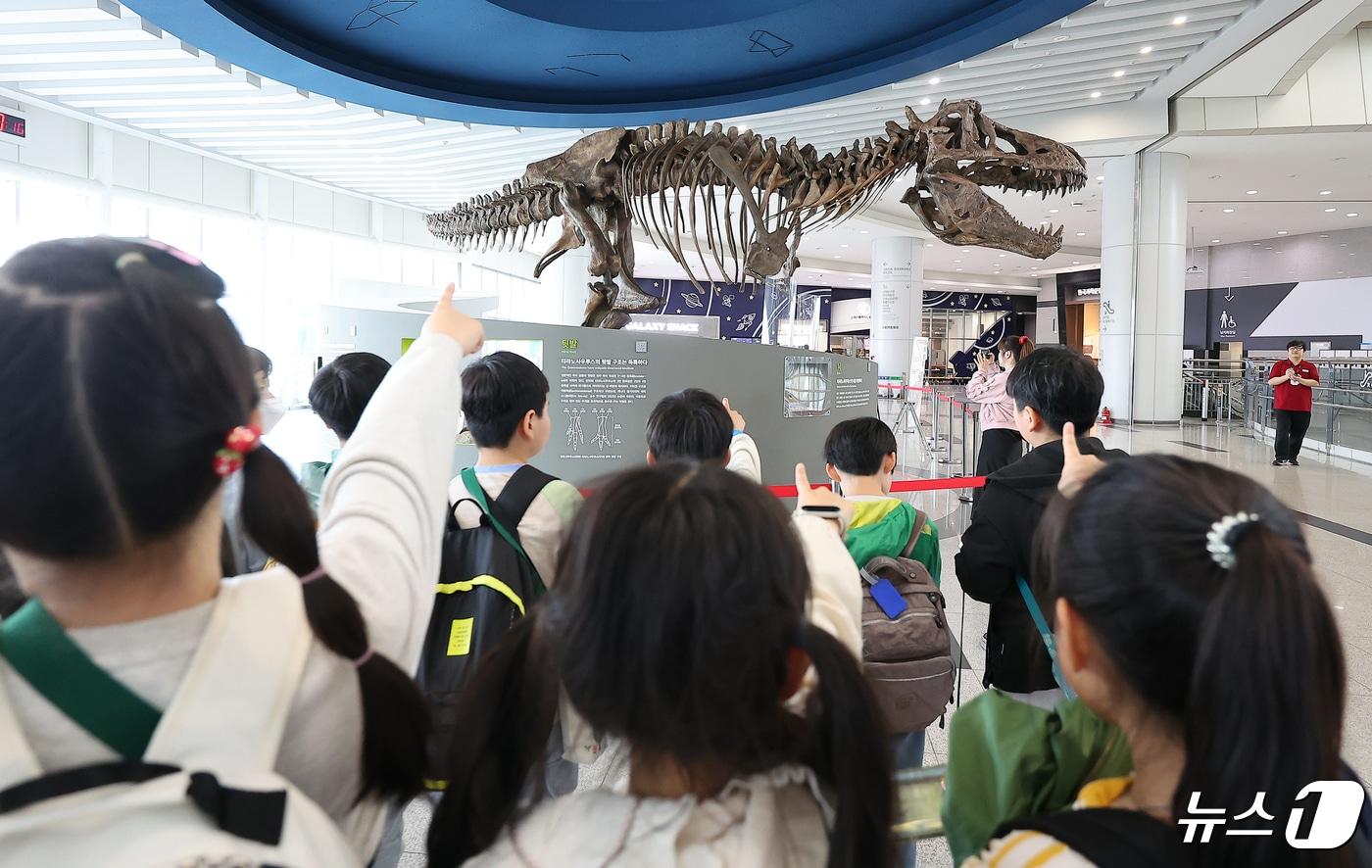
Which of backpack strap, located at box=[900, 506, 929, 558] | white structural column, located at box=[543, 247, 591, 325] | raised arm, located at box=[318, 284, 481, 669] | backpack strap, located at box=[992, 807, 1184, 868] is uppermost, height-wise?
white structural column, located at box=[543, 247, 591, 325]

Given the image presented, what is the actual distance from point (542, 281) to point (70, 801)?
57.2 feet

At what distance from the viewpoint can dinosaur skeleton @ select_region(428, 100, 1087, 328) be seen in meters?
4.89

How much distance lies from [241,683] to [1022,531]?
1.73 meters

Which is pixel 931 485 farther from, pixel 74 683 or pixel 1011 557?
pixel 74 683

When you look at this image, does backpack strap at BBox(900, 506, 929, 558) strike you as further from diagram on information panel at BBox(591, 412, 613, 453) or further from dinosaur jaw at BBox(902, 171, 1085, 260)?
diagram on information panel at BBox(591, 412, 613, 453)

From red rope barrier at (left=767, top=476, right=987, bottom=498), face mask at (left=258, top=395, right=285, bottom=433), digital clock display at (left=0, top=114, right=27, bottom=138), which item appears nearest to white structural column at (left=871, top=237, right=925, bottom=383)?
red rope barrier at (left=767, top=476, right=987, bottom=498)

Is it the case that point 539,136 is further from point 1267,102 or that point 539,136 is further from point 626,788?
point 626,788

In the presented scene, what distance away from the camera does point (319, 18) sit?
523 cm

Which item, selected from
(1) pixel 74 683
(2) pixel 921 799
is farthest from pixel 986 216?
(1) pixel 74 683

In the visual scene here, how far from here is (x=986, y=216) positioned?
15.9 feet

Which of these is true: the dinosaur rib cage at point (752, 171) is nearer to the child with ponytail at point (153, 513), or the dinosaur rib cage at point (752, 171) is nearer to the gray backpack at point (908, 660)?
the gray backpack at point (908, 660)

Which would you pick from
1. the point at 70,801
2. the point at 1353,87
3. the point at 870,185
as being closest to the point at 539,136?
the point at 870,185

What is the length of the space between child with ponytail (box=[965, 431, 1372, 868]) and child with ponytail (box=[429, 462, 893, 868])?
0.20 m

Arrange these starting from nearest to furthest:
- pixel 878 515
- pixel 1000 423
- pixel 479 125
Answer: pixel 878 515 < pixel 1000 423 < pixel 479 125
